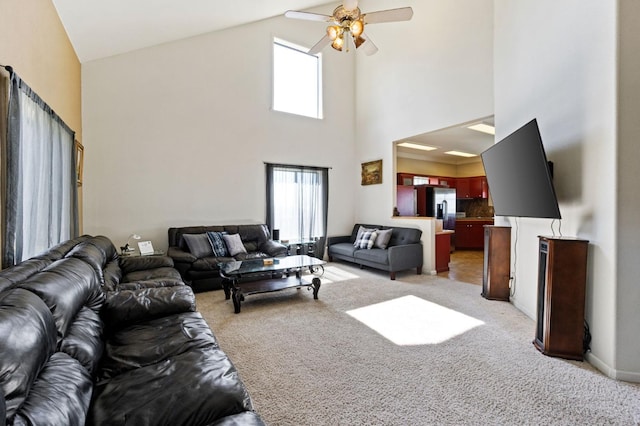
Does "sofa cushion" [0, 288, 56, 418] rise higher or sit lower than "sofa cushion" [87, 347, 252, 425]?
higher

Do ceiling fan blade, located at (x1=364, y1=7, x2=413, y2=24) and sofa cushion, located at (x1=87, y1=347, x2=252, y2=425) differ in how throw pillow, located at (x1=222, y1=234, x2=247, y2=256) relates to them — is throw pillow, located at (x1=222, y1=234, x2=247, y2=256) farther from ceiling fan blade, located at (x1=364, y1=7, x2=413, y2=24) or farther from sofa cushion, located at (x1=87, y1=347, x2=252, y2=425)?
ceiling fan blade, located at (x1=364, y1=7, x2=413, y2=24)

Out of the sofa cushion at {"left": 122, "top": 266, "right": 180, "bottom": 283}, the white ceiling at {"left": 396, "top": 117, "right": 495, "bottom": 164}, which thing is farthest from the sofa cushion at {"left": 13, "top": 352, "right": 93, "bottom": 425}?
the white ceiling at {"left": 396, "top": 117, "right": 495, "bottom": 164}

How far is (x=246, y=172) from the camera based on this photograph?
17.7 feet

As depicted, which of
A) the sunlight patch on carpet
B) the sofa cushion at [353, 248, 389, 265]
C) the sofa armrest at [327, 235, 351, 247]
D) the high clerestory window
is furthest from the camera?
the sofa armrest at [327, 235, 351, 247]

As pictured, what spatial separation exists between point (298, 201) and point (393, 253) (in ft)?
7.15

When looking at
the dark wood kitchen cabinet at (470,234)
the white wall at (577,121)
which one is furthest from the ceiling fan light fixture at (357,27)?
the dark wood kitchen cabinet at (470,234)

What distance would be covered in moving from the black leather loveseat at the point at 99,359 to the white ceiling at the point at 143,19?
263cm

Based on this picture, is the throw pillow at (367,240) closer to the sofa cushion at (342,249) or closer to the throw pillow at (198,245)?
the sofa cushion at (342,249)

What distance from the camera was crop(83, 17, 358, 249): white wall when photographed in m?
4.34

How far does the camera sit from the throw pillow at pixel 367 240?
5387 mm

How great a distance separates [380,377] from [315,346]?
2.13 ft

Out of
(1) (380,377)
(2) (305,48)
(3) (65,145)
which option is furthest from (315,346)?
(2) (305,48)

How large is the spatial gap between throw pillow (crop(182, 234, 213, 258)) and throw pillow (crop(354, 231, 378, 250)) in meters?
2.64

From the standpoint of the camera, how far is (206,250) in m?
Answer: 4.43
